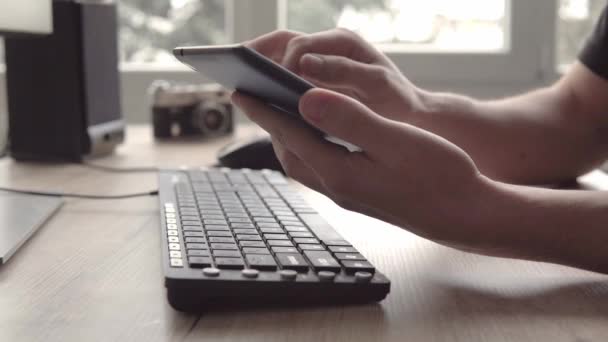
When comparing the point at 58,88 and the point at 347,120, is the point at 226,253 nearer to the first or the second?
the point at 347,120

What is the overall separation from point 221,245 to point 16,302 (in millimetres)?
136

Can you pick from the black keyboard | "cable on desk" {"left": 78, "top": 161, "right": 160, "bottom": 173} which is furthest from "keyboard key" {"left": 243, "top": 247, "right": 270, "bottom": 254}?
"cable on desk" {"left": 78, "top": 161, "right": 160, "bottom": 173}

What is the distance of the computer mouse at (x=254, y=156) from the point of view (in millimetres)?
982

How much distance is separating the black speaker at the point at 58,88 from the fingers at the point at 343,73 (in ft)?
1.65

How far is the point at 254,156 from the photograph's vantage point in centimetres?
99

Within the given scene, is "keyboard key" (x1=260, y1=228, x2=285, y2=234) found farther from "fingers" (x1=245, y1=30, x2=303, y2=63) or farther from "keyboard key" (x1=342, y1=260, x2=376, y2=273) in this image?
"fingers" (x1=245, y1=30, x2=303, y2=63)

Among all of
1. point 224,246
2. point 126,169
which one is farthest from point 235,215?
point 126,169

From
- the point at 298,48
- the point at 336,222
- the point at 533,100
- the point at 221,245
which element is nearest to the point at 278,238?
the point at 221,245

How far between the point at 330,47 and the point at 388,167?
1.15ft

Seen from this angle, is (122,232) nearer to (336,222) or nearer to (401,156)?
(336,222)

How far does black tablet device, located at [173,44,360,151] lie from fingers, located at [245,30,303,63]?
228 millimetres

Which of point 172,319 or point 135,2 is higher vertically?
point 135,2

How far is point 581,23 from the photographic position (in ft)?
6.45

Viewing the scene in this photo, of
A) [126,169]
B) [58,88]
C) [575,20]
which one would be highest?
[575,20]
